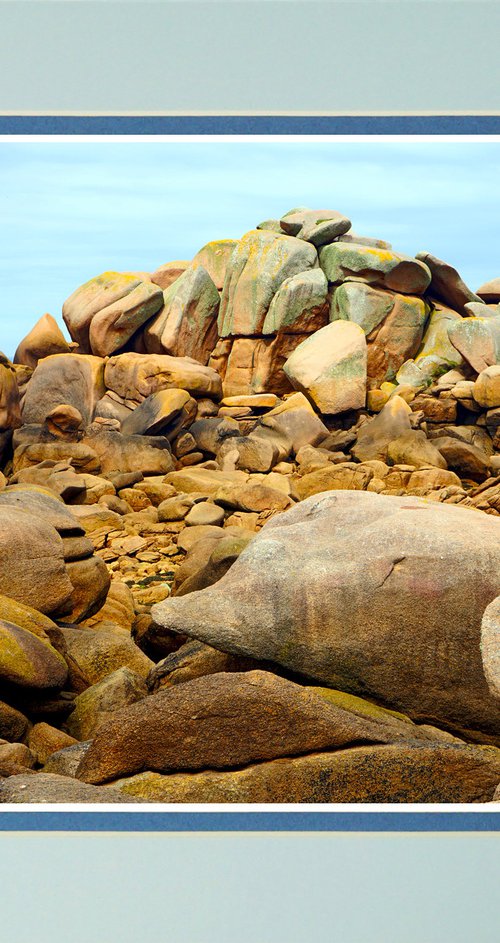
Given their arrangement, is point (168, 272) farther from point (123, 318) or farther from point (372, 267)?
point (372, 267)

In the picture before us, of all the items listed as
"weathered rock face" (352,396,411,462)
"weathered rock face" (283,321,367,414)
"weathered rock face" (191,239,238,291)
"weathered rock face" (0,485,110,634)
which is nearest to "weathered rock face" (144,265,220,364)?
"weathered rock face" (191,239,238,291)

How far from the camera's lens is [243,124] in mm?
4078

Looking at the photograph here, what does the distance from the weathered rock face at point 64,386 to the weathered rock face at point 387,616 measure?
1546mm

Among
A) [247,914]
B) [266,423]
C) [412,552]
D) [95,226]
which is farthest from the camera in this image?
[266,423]

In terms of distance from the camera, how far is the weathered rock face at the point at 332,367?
565 centimetres

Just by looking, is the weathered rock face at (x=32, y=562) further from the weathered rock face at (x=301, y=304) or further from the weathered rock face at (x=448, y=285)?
the weathered rock face at (x=448, y=285)

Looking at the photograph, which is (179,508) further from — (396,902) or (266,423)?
(396,902)

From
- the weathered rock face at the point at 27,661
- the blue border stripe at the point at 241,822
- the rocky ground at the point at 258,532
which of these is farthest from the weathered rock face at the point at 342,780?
the weathered rock face at the point at 27,661

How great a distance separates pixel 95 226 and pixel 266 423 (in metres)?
1.33

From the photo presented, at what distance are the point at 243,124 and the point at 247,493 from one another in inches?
76.0

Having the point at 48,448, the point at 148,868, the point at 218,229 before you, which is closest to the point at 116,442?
the point at 48,448

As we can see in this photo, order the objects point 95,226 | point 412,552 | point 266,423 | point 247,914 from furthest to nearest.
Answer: point 266,423
point 95,226
point 412,552
point 247,914

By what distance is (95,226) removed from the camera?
5191 mm

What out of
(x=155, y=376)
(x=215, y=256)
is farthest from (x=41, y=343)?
(x=215, y=256)
